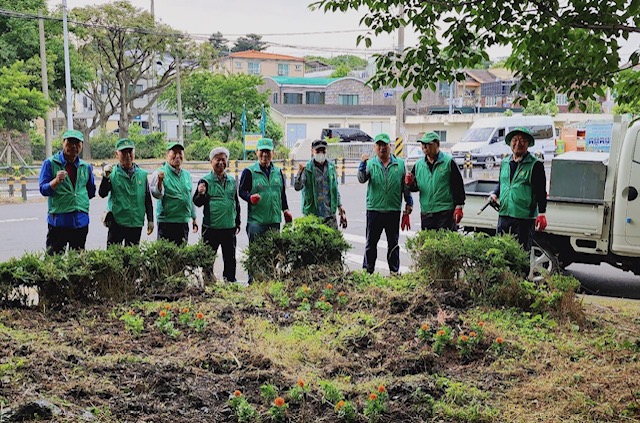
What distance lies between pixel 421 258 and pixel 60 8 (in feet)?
103

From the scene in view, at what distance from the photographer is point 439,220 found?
8.28 metres

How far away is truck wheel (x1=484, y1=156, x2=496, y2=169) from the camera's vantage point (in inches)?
1308

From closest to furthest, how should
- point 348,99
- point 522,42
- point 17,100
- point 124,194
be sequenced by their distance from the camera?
1. point 522,42
2. point 124,194
3. point 17,100
4. point 348,99

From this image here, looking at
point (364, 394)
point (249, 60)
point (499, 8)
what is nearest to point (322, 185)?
point (499, 8)

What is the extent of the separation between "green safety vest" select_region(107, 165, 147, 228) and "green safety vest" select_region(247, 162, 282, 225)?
4.01 ft

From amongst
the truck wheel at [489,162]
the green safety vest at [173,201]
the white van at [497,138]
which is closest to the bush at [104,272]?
the green safety vest at [173,201]

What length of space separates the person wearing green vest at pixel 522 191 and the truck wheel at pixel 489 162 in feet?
84.6

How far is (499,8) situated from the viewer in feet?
16.6

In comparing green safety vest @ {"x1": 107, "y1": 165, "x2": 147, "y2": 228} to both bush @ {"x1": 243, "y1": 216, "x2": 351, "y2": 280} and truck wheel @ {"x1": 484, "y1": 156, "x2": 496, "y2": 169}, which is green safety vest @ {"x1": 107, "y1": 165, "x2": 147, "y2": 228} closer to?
bush @ {"x1": 243, "y1": 216, "x2": 351, "y2": 280}

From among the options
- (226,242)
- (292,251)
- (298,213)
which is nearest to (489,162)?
(298,213)

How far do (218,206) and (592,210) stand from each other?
174 inches

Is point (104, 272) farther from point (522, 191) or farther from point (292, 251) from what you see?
point (522, 191)

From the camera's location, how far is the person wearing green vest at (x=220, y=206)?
7.66m

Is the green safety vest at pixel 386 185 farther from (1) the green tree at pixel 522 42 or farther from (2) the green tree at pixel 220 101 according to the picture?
(2) the green tree at pixel 220 101
